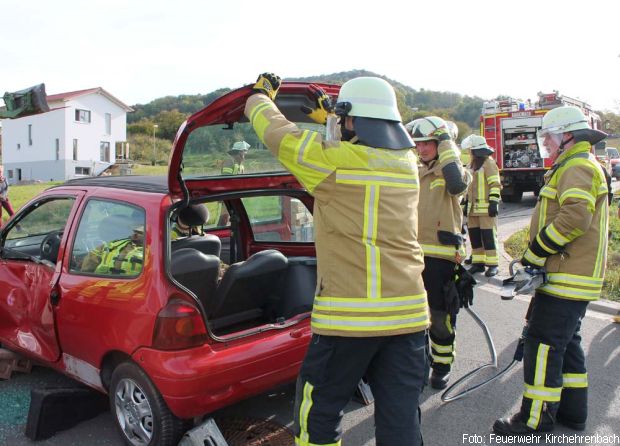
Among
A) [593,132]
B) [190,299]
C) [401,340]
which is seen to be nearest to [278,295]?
[190,299]

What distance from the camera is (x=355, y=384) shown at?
7.75 feet

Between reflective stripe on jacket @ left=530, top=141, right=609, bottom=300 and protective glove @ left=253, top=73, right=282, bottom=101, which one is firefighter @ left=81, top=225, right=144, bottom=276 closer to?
protective glove @ left=253, top=73, right=282, bottom=101

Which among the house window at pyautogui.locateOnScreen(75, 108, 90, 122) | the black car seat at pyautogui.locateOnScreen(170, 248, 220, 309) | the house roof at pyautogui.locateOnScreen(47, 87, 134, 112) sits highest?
the house roof at pyautogui.locateOnScreen(47, 87, 134, 112)

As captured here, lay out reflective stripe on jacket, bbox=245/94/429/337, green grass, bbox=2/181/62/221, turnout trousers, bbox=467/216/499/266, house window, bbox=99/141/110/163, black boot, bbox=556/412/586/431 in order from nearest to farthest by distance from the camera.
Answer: reflective stripe on jacket, bbox=245/94/429/337, black boot, bbox=556/412/586/431, turnout trousers, bbox=467/216/499/266, green grass, bbox=2/181/62/221, house window, bbox=99/141/110/163

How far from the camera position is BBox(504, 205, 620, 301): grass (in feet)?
21.9

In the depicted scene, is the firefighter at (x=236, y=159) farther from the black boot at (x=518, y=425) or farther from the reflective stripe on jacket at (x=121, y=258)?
the black boot at (x=518, y=425)

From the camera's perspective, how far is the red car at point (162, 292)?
9.57 ft

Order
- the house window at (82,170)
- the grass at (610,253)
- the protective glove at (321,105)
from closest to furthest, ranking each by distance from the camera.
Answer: the protective glove at (321,105)
the grass at (610,253)
the house window at (82,170)

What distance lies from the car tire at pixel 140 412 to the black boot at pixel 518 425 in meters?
1.87

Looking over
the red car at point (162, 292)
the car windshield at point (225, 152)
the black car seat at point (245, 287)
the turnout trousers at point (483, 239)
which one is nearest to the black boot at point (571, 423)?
the red car at point (162, 292)

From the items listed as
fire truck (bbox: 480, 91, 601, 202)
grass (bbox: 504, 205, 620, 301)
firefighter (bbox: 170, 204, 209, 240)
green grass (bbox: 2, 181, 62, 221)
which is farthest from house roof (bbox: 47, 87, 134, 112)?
firefighter (bbox: 170, 204, 209, 240)

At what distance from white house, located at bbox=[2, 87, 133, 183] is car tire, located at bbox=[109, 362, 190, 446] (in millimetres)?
47104

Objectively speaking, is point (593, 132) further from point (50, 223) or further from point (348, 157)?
point (50, 223)

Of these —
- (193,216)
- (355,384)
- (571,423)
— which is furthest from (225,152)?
(571,423)
